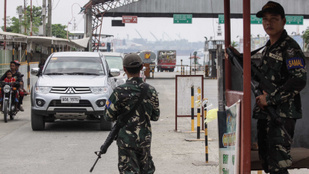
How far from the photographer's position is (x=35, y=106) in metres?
13.8

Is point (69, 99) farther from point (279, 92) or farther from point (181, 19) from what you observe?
point (181, 19)

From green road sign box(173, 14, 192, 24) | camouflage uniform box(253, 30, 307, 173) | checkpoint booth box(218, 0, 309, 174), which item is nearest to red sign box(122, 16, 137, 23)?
green road sign box(173, 14, 192, 24)

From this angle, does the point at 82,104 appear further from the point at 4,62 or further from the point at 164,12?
the point at 164,12

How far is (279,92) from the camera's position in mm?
5180

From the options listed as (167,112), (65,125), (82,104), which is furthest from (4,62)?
(82,104)

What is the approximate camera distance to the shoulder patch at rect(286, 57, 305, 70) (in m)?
5.20

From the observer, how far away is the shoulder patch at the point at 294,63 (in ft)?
17.1

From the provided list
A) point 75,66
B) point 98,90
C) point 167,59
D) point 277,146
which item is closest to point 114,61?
point 75,66

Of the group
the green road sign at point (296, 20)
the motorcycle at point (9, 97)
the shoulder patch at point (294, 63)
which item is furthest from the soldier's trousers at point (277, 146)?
the green road sign at point (296, 20)

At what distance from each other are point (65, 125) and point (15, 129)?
141 centimetres

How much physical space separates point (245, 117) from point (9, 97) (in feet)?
38.8

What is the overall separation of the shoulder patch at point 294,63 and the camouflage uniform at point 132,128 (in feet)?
4.70

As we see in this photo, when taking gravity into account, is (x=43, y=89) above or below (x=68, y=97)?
above

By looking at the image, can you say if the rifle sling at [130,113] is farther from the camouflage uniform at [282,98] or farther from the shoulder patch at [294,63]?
the shoulder patch at [294,63]
